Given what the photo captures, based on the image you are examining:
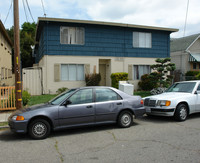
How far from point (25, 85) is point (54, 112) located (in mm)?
9761

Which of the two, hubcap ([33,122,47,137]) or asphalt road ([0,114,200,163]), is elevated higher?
hubcap ([33,122,47,137])

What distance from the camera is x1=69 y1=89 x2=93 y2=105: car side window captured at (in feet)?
20.3

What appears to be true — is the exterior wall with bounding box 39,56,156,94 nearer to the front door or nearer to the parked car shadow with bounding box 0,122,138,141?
the front door

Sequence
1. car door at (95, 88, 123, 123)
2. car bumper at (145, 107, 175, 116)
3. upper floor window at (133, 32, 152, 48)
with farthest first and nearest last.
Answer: upper floor window at (133, 32, 152, 48) < car bumper at (145, 107, 175, 116) < car door at (95, 88, 123, 123)

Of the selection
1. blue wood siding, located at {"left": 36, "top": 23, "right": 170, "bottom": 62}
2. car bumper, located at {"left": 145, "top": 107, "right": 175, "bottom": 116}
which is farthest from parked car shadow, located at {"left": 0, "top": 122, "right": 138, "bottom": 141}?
A: blue wood siding, located at {"left": 36, "top": 23, "right": 170, "bottom": 62}

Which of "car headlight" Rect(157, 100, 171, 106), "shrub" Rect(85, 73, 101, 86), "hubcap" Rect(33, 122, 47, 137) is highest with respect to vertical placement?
"shrub" Rect(85, 73, 101, 86)

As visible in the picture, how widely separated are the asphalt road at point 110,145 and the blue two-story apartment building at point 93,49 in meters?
9.03

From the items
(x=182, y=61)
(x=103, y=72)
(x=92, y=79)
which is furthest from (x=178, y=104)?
(x=182, y=61)

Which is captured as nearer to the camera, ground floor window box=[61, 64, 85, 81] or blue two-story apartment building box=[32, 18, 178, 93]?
blue two-story apartment building box=[32, 18, 178, 93]

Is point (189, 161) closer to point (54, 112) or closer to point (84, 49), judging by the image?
point (54, 112)

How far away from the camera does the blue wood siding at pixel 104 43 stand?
14.9 metres

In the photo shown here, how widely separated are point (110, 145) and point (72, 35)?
1190 centimetres

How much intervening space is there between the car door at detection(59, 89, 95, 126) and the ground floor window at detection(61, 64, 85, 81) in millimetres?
9265

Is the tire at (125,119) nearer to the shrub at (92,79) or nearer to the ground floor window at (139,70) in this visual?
the shrub at (92,79)
